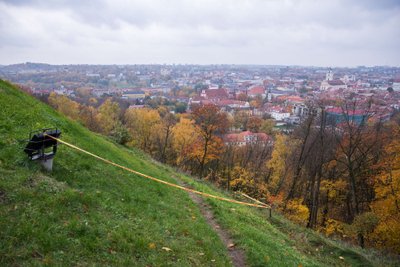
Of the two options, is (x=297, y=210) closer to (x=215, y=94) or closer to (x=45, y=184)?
(x=45, y=184)

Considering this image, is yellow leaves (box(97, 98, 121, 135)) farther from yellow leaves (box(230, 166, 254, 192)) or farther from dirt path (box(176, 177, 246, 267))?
dirt path (box(176, 177, 246, 267))

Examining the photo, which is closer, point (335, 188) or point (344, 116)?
point (344, 116)

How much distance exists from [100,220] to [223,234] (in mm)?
5076

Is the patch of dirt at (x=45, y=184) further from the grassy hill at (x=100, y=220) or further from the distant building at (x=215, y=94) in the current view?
the distant building at (x=215, y=94)

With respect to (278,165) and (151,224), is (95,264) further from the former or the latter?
(278,165)

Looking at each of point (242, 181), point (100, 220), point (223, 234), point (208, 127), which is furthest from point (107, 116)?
point (100, 220)

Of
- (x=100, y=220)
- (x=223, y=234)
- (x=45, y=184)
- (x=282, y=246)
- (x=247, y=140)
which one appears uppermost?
(x=45, y=184)

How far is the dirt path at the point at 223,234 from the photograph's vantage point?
31.7 feet

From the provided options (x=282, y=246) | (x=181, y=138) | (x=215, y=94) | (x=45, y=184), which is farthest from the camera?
(x=215, y=94)

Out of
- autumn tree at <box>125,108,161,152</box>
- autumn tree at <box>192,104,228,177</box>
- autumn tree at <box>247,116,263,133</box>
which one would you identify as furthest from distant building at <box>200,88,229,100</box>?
autumn tree at <box>192,104,228,177</box>

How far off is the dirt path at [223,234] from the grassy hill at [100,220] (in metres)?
0.22

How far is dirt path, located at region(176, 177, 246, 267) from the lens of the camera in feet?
31.7

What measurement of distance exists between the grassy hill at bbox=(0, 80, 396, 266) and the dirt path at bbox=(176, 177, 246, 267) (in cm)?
22

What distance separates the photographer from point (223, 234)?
453 inches
